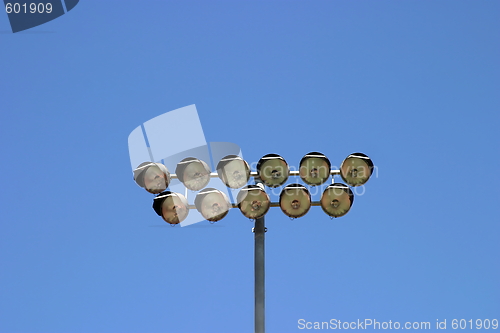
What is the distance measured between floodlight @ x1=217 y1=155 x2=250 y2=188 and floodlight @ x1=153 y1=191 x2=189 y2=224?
2.36ft

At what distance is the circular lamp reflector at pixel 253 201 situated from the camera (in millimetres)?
7266

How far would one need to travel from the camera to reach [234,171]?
7.39 m

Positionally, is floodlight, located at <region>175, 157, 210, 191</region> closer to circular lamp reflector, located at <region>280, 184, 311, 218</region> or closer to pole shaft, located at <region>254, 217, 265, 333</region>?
pole shaft, located at <region>254, 217, 265, 333</region>

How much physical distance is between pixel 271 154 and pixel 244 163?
428 millimetres

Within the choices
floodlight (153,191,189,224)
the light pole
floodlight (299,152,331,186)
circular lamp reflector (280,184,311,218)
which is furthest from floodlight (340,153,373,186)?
floodlight (153,191,189,224)

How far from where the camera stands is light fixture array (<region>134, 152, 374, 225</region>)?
7.34 meters

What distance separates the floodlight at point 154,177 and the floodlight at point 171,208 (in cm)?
15

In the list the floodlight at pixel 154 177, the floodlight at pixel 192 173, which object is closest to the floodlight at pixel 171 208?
the floodlight at pixel 154 177

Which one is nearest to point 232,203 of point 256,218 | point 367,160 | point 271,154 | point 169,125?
point 256,218

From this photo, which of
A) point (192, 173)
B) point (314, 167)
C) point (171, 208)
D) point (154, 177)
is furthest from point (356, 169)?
point (154, 177)

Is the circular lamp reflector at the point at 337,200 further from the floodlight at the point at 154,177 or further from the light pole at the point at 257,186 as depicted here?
the floodlight at the point at 154,177

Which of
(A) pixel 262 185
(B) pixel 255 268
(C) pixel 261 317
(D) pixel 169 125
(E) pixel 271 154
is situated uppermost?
(D) pixel 169 125

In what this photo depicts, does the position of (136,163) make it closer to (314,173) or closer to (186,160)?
(186,160)

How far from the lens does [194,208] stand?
754cm
